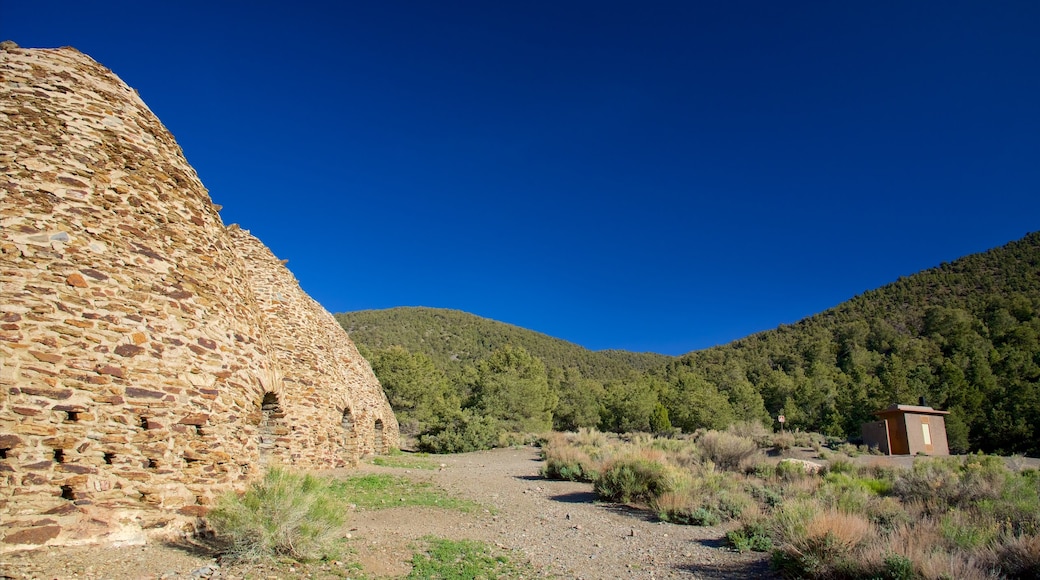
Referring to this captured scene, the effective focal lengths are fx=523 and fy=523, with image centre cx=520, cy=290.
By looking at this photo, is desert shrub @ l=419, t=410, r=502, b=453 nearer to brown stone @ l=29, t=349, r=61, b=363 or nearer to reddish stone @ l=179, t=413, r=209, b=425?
reddish stone @ l=179, t=413, r=209, b=425

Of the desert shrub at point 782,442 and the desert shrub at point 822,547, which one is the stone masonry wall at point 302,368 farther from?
the desert shrub at point 782,442

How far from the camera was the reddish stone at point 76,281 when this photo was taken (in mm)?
5363

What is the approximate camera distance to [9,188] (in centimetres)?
532

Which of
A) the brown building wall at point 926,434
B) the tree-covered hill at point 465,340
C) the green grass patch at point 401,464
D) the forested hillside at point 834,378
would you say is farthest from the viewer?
the tree-covered hill at point 465,340

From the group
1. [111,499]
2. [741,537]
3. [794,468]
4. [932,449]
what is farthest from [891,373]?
[111,499]

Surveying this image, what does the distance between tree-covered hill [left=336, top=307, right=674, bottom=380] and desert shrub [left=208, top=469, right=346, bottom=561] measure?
5884 cm

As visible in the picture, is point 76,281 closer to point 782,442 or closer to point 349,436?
point 349,436

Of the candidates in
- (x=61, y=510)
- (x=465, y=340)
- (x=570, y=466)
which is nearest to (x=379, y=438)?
(x=570, y=466)

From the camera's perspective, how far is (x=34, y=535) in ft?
15.2

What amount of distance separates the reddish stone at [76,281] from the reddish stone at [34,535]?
90.7 inches

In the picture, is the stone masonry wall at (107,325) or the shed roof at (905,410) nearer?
the stone masonry wall at (107,325)

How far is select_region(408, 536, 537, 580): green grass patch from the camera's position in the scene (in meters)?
5.90

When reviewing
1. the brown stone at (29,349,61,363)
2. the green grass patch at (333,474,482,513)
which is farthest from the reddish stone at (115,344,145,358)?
the green grass patch at (333,474,482,513)

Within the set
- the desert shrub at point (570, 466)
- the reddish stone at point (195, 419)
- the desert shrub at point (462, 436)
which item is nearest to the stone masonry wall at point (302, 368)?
the desert shrub at point (570, 466)
